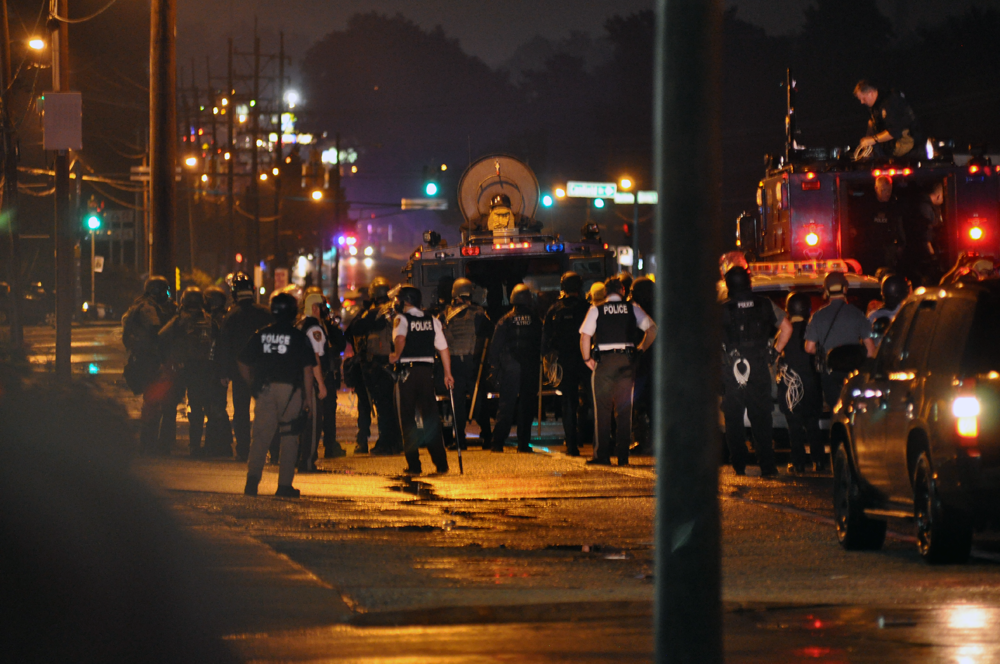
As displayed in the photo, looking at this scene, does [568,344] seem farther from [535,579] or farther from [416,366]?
[535,579]

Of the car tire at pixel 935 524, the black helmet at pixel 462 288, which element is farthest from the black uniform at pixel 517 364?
the car tire at pixel 935 524

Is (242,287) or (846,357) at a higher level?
(242,287)

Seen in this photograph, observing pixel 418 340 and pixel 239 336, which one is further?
pixel 239 336

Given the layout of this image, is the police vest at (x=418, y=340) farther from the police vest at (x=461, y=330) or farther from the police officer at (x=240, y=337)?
the police vest at (x=461, y=330)

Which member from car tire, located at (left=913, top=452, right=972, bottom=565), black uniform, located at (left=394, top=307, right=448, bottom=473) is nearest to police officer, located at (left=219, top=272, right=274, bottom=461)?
black uniform, located at (left=394, top=307, right=448, bottom=473)

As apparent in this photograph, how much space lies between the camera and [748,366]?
1311cm

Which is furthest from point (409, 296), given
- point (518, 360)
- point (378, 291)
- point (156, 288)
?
point (156, 288)

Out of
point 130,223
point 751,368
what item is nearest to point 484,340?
point 751,368

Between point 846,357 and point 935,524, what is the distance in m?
1.44

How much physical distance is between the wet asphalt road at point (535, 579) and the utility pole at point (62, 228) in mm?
13351

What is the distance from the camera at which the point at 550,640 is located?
20.9 feet

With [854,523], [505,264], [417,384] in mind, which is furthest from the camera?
[505,264]

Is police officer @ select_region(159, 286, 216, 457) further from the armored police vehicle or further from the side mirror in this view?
the side mirror

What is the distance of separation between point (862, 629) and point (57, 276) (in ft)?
70.5
